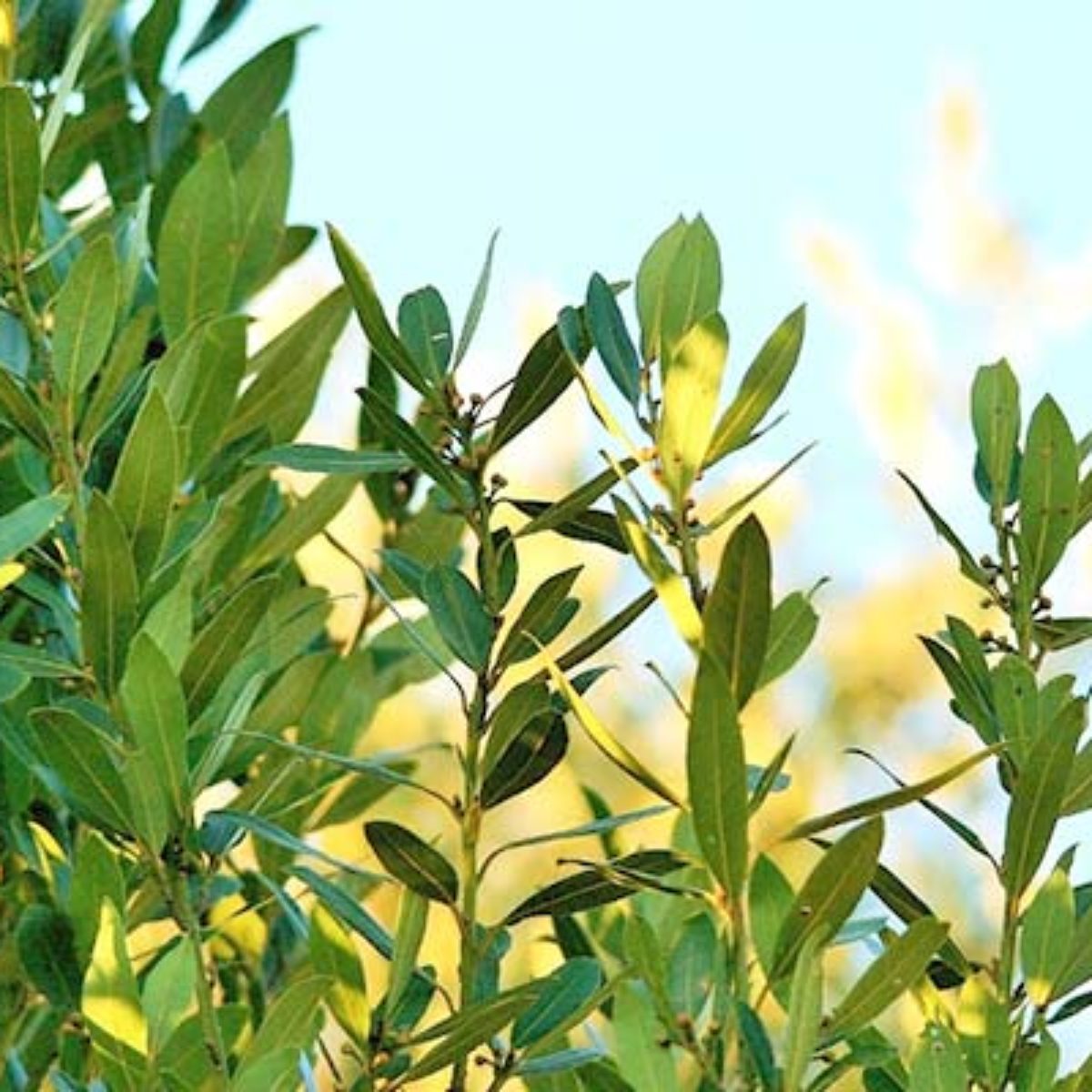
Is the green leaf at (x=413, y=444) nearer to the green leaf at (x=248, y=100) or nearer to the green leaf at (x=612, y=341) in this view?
the green leaf at (x=612, y=341)

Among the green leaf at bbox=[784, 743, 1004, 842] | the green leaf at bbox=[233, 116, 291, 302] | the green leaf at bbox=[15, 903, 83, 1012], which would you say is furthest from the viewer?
the green leaf at bbox=[233, 116, 291, 302]

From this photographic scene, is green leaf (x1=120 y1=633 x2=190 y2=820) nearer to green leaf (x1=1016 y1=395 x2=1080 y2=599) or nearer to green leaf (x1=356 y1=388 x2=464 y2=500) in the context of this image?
green leaf (x1=356 y1=388 x2=464 y2=500)

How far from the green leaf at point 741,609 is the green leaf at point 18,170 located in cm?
19

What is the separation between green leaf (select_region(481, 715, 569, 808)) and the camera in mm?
431

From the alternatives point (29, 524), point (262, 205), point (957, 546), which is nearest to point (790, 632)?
point (957, 546)

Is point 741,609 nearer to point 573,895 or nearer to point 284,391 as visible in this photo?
point 573,895

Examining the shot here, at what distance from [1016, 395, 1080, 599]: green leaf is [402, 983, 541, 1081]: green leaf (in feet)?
0.42

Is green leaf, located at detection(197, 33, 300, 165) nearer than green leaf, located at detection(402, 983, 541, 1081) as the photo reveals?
No

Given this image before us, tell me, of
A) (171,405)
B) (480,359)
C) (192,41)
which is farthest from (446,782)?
(171,405)

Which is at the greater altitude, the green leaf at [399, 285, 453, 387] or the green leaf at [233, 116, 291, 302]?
the green leaf at [233, 116, 291, 302]

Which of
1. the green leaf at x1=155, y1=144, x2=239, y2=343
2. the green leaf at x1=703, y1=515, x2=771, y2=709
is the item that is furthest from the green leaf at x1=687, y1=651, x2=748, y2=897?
the green leaf at x1=155, y1=144, x2=239, y2=343

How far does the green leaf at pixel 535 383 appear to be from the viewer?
45cm

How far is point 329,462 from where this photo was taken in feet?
1.54

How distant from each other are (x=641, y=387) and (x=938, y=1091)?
0.45ft
